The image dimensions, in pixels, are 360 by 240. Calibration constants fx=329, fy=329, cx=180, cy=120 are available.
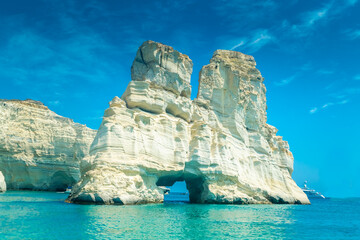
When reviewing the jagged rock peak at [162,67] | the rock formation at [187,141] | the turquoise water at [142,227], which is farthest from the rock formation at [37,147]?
the turquoise water at [142,227]

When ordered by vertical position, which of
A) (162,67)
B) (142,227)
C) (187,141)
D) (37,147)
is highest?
(162,67)

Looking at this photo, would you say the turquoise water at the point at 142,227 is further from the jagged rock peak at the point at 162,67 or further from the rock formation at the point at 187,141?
the jagged rock peak at the point at 162,67

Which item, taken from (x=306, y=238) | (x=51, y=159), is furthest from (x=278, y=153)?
(x=51, y=159)

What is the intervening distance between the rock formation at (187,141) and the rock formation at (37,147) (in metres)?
28.0

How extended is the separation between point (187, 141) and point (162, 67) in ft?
31.1

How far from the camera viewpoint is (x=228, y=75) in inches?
1807

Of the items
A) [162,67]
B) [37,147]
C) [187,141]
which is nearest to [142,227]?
[187,141]

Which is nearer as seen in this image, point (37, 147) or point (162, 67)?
point (162, 67)

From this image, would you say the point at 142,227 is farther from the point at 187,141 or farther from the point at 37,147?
the point at 37,147

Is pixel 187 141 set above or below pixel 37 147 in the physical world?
below

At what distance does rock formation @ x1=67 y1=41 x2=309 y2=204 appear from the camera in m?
28.5

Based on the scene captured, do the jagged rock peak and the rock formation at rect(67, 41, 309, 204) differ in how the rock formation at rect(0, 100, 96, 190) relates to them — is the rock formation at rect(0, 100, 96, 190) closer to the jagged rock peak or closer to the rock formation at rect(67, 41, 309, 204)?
the jagged rock peak

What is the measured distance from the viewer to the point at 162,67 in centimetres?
3872

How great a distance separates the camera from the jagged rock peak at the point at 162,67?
38.4 m
